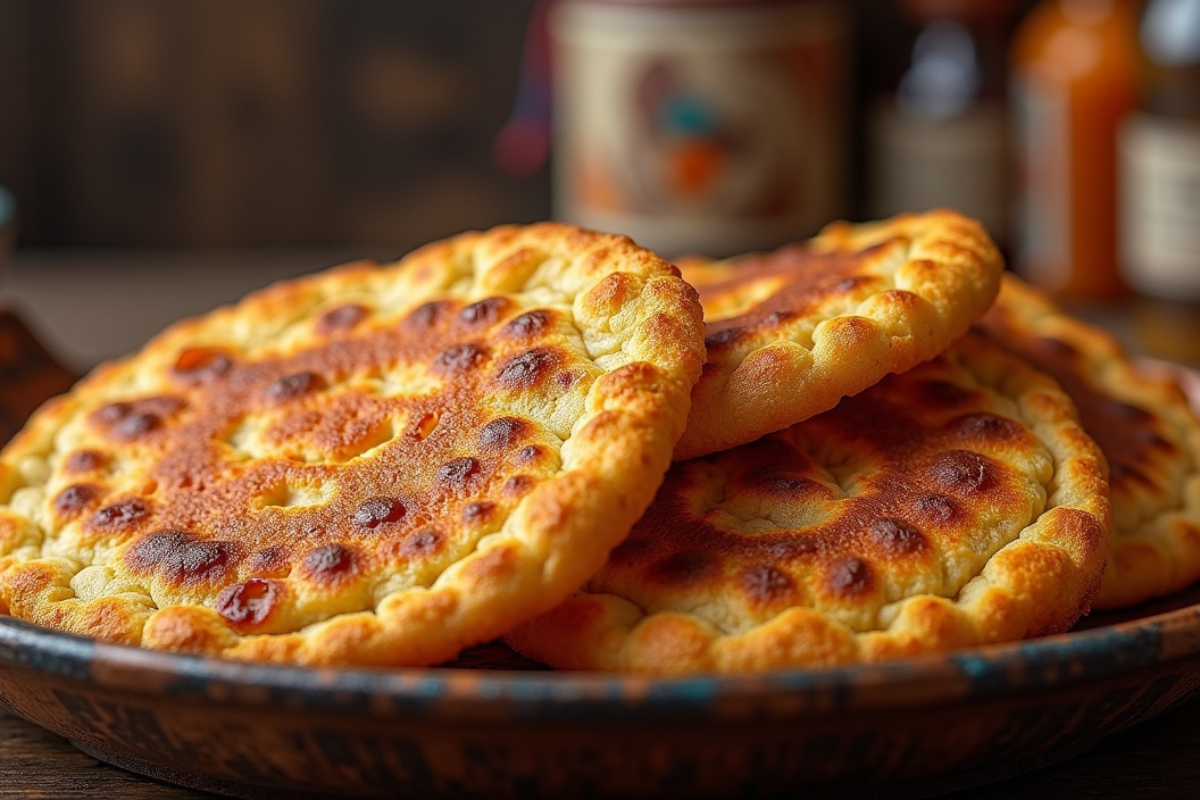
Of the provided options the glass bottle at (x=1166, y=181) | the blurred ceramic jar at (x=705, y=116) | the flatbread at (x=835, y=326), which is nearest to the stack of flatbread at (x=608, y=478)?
the flatbread at (x=835, y=326)

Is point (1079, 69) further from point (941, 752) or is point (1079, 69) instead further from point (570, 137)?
point (941, 752)

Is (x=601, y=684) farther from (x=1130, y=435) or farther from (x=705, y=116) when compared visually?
(x=705, y=116)

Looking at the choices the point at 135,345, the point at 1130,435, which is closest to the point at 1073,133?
the point at 1130,435

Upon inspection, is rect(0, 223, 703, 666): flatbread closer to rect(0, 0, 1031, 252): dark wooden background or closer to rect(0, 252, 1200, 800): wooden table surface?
rect(0, 252, 1200, 800): wooden table surface

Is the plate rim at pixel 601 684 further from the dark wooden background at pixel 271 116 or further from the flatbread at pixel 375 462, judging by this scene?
the dark wooden background at pixel 271 116

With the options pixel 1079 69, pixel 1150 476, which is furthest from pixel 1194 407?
pixel 1079 69

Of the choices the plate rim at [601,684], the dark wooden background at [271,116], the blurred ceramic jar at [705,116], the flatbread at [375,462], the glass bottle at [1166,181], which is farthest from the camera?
the dark wooden background at [271,116]

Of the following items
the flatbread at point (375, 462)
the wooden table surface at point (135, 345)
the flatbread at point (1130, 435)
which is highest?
the flatbread at point (375, 462)
